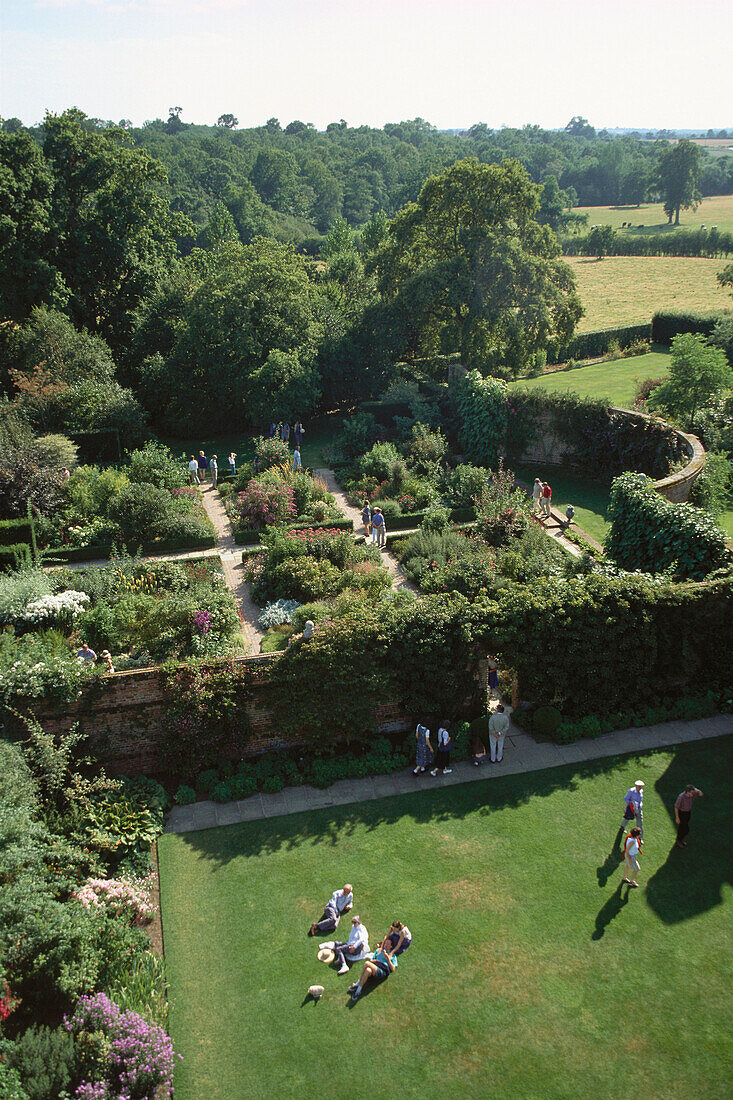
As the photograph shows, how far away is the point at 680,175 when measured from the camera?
92.3 m

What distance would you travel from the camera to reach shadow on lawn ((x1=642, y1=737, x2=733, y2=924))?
34.4ft

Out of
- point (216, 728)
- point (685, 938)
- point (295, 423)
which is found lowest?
point (685, 938)

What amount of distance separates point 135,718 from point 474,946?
21.5 feet

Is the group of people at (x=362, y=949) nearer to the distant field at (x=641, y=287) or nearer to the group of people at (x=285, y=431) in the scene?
the group of people at (x=285, y=431)

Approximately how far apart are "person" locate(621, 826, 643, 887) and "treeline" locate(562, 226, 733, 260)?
70832 millimetres

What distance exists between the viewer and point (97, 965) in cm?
941

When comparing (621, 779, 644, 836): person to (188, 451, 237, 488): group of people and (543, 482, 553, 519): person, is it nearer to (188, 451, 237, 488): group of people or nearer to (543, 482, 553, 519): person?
(543, 482, 553, 519): person

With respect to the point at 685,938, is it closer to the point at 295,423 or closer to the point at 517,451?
the point at 517,451

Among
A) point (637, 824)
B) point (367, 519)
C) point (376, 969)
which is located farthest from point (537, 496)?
point (376, 969)

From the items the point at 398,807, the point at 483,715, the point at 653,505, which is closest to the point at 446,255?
the point at 653,505

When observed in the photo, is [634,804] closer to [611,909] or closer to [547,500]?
[611,909]

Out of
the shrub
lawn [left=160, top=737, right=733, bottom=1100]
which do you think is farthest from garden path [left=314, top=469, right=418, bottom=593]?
the shrub

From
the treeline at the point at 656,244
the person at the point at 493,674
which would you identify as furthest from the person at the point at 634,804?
the treeline at the point at 656,244

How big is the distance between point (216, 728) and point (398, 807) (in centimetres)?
340
